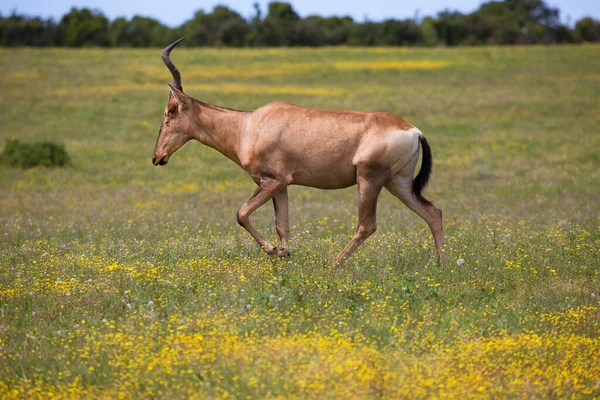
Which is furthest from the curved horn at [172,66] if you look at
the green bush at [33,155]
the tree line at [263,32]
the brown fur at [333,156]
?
the tree line at [263,32]

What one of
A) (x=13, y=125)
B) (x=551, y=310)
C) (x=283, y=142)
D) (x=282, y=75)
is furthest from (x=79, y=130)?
(x=551, y=310)

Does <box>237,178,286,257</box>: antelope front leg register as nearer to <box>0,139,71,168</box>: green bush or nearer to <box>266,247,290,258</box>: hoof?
<box>266,247,290,258</box>: hoof

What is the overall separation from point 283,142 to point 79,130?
2208cm

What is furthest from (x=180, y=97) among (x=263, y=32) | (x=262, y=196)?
(x=263, y=32)

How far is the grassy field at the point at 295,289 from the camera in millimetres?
6312

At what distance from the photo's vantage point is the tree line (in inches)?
2849

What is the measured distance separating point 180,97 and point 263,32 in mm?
62323

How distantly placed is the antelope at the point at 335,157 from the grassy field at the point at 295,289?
1.75 ft

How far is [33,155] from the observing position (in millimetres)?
23031

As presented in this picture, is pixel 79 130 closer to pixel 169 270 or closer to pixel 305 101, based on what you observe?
pixel 305 101

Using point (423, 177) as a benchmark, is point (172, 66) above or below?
above

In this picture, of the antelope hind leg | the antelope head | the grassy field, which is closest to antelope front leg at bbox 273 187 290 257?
the grassy field

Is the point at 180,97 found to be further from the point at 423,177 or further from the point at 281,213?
the point at 423,177

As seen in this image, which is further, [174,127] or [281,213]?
[174,127]
